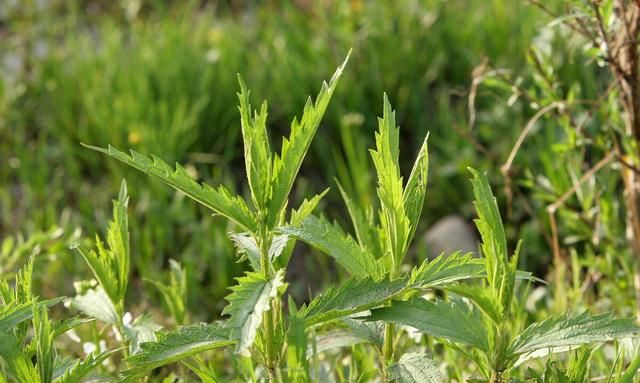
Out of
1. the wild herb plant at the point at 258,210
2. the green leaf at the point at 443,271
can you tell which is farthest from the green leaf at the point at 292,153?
the green leaf at the point at 443,271

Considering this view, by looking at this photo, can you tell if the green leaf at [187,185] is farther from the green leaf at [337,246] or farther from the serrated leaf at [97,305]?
the serrated leaf at [97,305]

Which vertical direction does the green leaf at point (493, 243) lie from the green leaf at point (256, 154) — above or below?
below

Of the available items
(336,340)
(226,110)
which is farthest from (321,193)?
(226,110)

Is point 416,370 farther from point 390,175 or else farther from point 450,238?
point 450,238

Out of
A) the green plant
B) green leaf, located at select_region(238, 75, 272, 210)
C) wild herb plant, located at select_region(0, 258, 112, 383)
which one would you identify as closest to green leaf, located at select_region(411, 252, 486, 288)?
the green plant

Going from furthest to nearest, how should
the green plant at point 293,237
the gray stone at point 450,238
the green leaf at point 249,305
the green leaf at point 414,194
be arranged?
the gray stone at point 450,238, the green leaf at point 414,194, the green plant at point 293,237, the green leaf at point 249,305

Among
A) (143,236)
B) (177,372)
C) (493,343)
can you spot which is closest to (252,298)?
(493,343)
